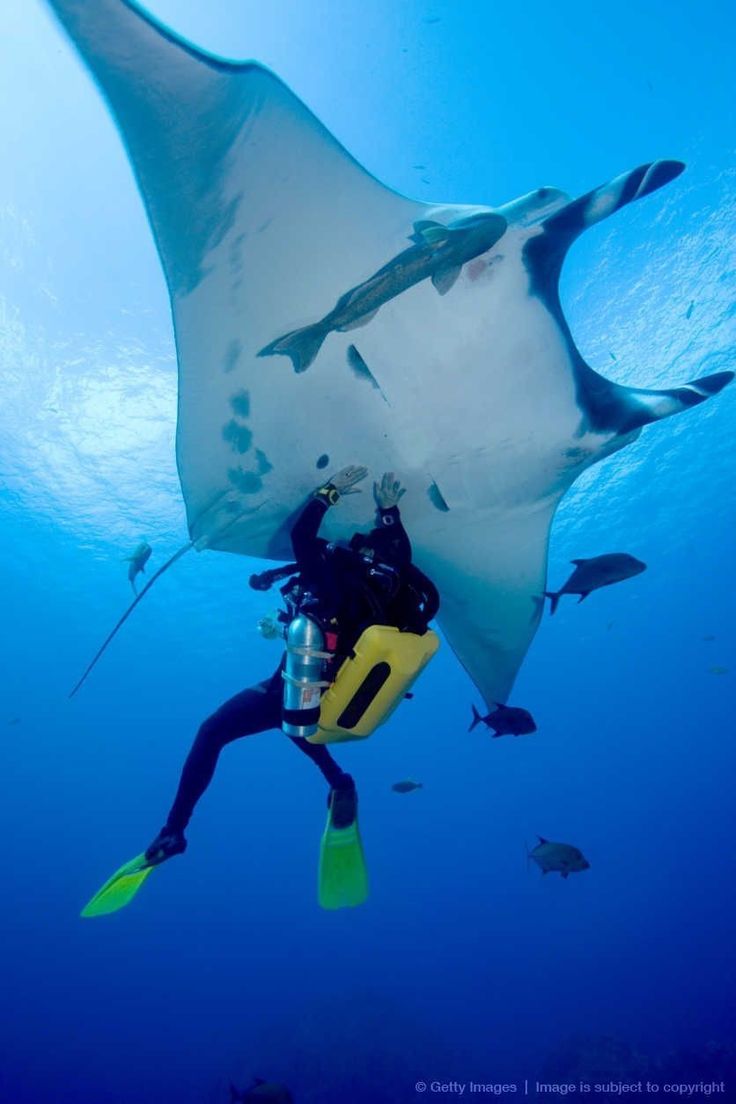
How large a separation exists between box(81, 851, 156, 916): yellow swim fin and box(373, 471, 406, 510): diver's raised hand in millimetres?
3176

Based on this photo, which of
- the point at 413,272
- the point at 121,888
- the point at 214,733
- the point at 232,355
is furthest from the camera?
the point at 214,733

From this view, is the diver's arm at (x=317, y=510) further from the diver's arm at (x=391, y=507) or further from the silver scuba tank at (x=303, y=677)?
the silver scuba tank at (x=303, y=677)

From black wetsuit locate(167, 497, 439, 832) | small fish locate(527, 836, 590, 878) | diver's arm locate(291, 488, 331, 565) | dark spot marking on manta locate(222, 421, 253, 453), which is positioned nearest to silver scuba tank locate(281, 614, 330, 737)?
black wetsuit locate(167, 497, 439, 832)

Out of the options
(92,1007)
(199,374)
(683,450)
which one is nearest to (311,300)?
(199,374)

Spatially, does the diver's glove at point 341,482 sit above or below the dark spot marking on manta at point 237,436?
below

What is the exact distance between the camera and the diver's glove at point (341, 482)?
3.98m

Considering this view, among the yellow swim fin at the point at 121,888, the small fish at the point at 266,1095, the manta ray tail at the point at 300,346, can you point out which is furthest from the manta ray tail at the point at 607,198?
the small fish at the point at 266,1095

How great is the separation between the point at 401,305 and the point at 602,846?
2186 inches

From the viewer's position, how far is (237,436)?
12.8 feet

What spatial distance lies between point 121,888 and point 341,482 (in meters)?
3.43

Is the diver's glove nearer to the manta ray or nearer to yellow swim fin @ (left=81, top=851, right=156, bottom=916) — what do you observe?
the manta ray

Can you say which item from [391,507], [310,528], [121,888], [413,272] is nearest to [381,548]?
[391,507]

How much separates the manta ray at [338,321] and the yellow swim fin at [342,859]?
229cm

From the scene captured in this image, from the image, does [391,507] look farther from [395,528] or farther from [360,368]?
[360,368]
